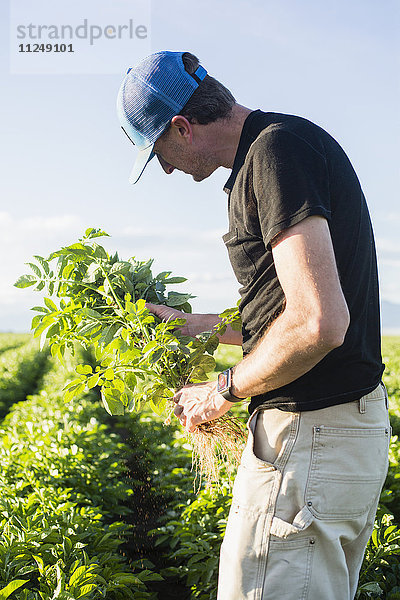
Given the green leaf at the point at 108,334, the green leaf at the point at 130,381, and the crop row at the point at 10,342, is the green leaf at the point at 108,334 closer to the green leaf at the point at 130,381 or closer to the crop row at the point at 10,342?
the green leaf at the point at 130,381

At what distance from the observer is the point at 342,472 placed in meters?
1.74

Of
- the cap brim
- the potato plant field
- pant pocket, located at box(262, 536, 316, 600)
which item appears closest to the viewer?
pant pocket, located at box(262, 536, 316, 600)

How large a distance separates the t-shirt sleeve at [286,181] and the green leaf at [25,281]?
4.17ft

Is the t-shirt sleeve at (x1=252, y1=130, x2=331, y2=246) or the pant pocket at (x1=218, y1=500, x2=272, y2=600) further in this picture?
the pant pocket at (x1=218, y1=500, x2=272, y2=600)

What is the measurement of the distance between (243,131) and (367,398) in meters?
0.91

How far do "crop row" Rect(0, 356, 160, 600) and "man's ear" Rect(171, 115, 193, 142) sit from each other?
5.62 feet

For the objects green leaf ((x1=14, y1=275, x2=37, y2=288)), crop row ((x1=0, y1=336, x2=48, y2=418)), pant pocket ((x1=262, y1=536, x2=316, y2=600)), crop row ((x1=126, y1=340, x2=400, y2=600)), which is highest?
green leaf ((x1=14, y1=275, x2=37, y2=288))

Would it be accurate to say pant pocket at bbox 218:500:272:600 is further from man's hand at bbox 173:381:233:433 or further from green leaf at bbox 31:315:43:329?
green leaf at bbox 31:315:43:329

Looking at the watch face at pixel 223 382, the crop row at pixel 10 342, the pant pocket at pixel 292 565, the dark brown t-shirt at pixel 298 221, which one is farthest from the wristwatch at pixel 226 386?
the crop row at pixel 10 342

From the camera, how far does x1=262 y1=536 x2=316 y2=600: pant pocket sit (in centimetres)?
169

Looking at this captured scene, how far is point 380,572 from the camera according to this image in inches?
116

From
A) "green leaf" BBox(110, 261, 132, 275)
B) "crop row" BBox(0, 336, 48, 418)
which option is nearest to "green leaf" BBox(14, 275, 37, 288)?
"green leaf" BBox(110, 261, 132, 275)

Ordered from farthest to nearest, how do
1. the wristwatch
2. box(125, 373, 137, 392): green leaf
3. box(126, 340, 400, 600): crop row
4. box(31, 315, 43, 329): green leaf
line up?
box(126, 340, 400, 600): crop row → box(31, 315, 43, 329): green leaf → box(125, 373, 137, 392): green leaf → the wristwatch

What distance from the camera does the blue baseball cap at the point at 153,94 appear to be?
193 centimetres
